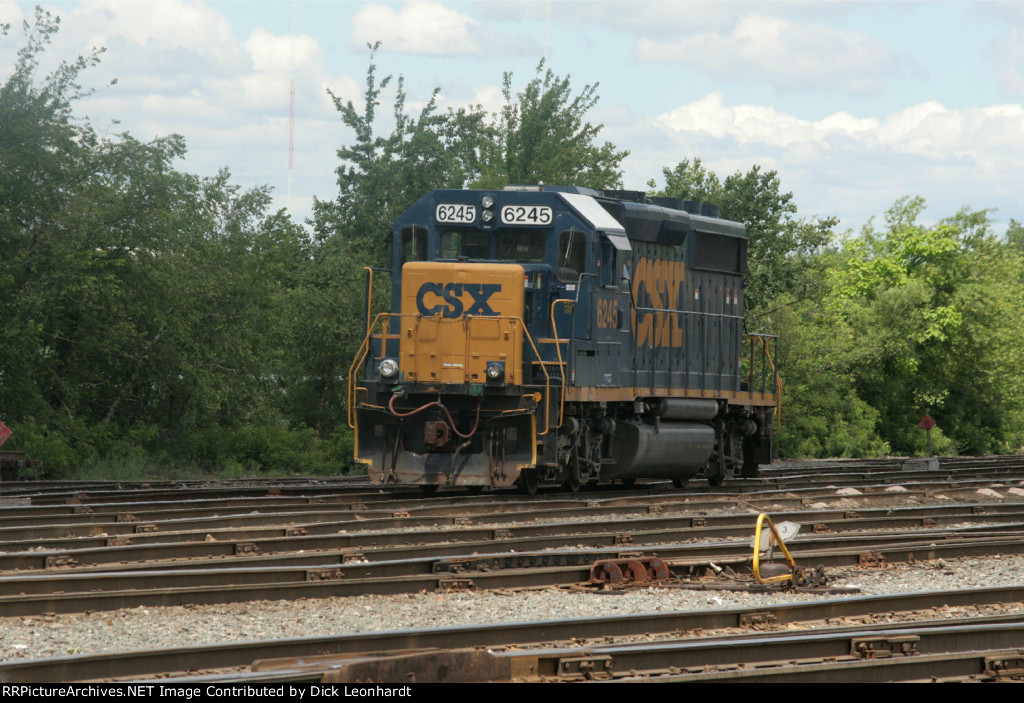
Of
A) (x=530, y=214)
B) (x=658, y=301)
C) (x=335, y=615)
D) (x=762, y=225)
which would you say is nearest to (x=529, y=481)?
(x=658, y=301)

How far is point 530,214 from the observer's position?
14320mm

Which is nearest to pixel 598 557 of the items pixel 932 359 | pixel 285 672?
pixel 285 672

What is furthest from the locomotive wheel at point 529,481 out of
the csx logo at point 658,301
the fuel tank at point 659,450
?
Result: the csx logo at point 658,301

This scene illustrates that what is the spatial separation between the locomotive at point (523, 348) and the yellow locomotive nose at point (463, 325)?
1cm

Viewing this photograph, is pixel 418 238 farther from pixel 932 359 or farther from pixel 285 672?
pixel 932 359

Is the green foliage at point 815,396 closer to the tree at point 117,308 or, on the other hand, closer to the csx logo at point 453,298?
the tree at point 117,308

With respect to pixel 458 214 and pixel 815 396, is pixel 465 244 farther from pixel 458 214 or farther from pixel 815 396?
pixel 815 396

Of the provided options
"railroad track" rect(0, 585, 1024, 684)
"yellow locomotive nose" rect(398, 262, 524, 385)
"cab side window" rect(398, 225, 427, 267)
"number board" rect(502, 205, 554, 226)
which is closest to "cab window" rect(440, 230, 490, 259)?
"cab side window" rect(398, 225, 427, 267)

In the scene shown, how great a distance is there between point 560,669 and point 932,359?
127 ft

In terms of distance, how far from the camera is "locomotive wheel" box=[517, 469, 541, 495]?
1470 cm

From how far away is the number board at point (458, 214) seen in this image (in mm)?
14492

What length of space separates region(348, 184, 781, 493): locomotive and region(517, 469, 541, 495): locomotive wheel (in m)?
0.02

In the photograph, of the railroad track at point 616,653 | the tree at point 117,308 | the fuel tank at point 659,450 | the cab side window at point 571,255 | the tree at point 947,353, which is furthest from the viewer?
the tree at point 947,353

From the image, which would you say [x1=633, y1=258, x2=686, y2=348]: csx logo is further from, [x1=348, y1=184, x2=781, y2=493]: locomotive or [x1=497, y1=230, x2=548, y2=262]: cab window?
[x1=497, y1=230, x2=548, y2=262]: cab window
